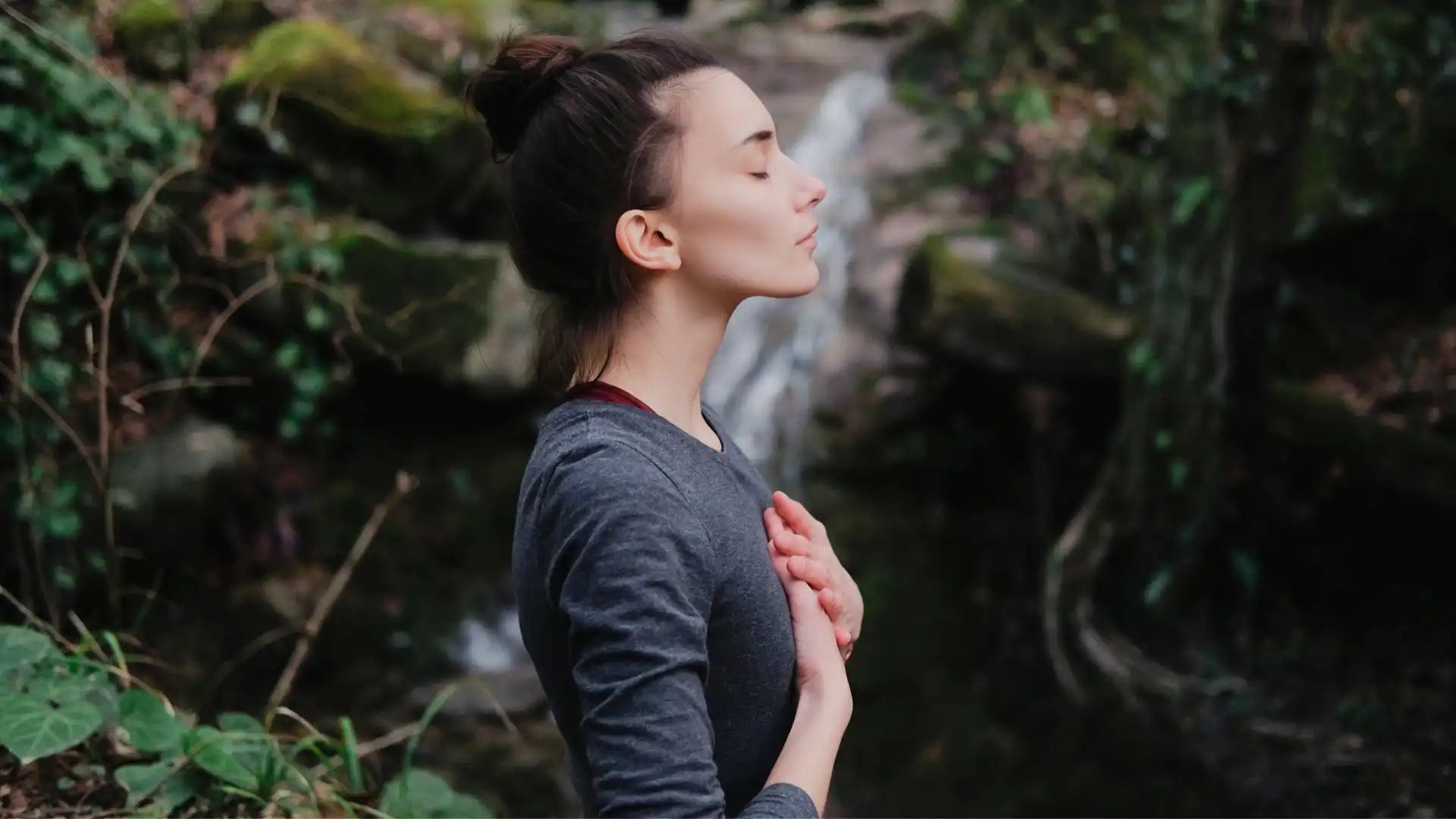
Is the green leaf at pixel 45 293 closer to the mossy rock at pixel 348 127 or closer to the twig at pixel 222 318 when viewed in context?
the twig at pixel 222 318

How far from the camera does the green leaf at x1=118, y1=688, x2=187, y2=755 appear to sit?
207 cm

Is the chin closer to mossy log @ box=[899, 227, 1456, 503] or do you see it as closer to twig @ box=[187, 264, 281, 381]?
twig @ box=[187, 264, 281, 381]

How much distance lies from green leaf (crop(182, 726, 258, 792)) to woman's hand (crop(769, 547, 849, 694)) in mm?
1080

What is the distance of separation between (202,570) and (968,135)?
5.09m

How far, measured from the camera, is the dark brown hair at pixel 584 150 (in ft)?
4.59

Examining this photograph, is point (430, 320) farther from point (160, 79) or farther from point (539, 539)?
point (539, 539)

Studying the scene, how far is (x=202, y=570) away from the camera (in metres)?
4.98

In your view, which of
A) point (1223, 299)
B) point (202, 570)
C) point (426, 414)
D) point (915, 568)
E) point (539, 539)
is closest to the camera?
point (539, 539)

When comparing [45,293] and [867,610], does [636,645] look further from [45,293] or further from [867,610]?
[867,610]

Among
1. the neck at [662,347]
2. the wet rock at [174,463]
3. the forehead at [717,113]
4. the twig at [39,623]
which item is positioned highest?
the forehead at [717,113]

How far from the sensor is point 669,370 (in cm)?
146

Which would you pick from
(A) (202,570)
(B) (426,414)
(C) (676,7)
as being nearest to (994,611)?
(B) (426,414)

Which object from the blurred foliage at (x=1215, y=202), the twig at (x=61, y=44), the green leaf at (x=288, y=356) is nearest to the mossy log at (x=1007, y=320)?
the blurred foliage at (x=1215, y=202)

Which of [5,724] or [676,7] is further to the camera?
[676,7]
